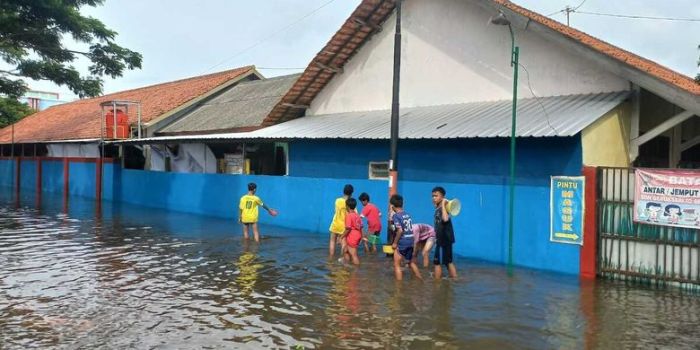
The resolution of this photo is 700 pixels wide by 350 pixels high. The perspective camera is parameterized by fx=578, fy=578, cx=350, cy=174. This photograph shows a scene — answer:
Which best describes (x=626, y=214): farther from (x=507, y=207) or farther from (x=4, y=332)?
(x=4, y=332)

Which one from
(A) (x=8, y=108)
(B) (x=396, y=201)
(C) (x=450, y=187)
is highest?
(A) (x=8, y=108)

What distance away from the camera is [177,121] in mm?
26500

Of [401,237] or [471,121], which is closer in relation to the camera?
[401,237]

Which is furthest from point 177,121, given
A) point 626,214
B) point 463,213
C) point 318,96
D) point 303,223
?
point 626,214

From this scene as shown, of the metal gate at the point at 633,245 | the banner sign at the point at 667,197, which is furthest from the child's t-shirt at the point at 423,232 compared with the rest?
the banner sign at the point at 667,197

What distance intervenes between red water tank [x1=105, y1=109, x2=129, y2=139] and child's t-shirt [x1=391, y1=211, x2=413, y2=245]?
730 inches

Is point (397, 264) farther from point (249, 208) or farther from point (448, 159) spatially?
point (249, 208)

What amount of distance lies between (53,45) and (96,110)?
8.25 meters

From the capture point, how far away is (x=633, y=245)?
9367 mm

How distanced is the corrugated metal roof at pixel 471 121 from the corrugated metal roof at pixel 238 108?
5.49 m

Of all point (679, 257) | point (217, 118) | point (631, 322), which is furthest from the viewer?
point (217, 118)

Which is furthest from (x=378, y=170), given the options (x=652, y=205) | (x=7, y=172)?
(x=7, y=172)

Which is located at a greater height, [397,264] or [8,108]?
[8,108]

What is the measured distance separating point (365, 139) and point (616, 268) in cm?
634
